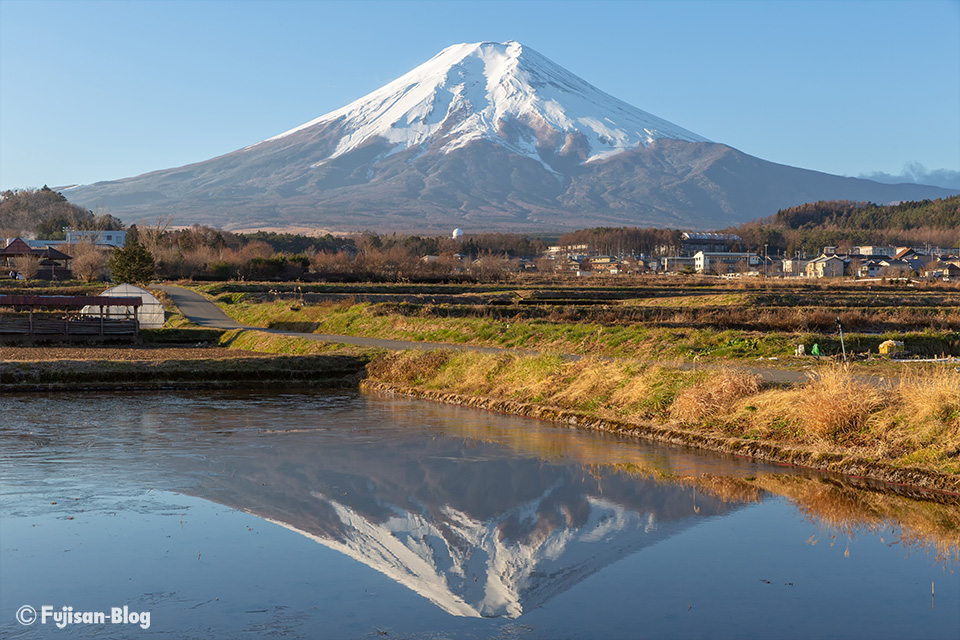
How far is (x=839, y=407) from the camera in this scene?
12.2 metres

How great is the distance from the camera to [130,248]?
60625 millimetres

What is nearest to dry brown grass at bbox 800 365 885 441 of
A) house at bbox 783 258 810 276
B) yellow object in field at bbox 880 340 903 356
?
yellow object in field at bbox 880 340 903 356

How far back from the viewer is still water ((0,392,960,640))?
6.87m

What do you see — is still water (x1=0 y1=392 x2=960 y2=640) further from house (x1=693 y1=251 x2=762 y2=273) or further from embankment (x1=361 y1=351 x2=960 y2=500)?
house (x1=693 y1=251 x2=762 y2=273)

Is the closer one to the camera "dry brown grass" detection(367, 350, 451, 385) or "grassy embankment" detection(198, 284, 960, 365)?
"dry brown grass" detection(367, 350, 451, 385)

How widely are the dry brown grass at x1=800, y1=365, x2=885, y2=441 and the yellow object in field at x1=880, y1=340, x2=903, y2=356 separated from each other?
9.03m

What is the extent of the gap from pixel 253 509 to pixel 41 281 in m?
66.7

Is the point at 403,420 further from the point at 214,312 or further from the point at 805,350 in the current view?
the point at 214,312

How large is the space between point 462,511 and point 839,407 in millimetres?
5728

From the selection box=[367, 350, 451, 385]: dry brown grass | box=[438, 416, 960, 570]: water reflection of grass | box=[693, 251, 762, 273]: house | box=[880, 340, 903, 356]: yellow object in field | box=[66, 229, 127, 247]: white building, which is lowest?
box=[438, 416, 960, 570]: water reflection of grass

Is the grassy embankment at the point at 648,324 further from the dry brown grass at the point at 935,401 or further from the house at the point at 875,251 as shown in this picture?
Result: the house at the point at 875,251

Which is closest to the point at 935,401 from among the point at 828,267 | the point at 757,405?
the point at 757,405

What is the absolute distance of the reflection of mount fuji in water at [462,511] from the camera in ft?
26.0

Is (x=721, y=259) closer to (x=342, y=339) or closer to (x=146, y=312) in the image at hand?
(x=146, y=312)
